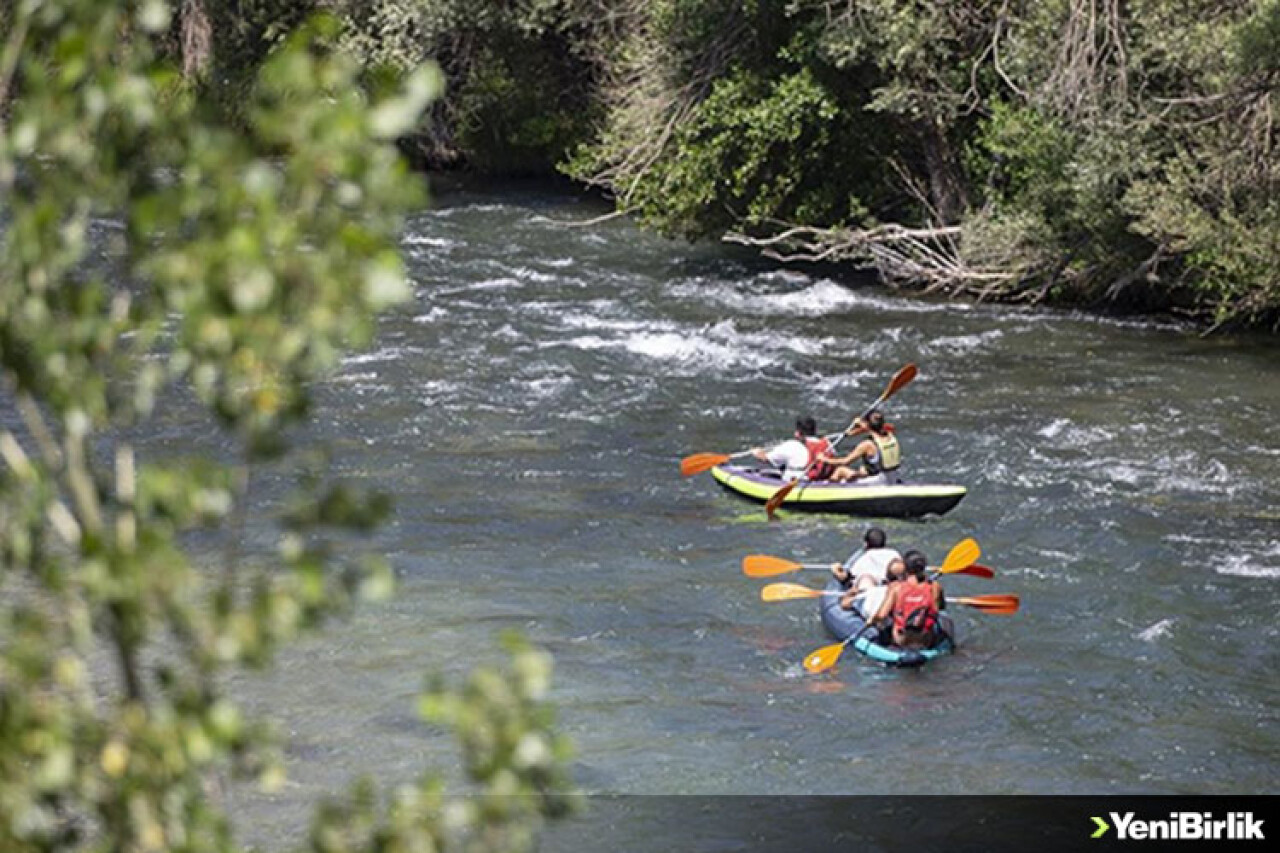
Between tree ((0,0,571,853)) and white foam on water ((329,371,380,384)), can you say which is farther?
white foam on water ((329,371,380,384))

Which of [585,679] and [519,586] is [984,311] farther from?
[585,679]

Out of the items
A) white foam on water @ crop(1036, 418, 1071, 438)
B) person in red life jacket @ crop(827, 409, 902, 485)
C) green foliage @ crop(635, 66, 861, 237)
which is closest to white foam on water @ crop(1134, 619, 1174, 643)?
person in red life jacket @ crop(827, 409, 902, 485)

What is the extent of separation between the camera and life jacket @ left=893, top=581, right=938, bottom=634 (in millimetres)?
13062

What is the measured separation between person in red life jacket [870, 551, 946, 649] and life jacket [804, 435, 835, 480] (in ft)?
11.7

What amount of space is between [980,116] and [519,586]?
12900 mm

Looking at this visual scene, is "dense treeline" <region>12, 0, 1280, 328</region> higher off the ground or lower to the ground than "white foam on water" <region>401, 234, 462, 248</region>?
higher

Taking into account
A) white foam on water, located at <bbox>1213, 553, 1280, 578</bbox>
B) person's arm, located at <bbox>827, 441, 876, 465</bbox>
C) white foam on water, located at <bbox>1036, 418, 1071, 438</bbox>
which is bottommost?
white foam on water, located at <bbox>1036, 418, 1071, 438</bbox>

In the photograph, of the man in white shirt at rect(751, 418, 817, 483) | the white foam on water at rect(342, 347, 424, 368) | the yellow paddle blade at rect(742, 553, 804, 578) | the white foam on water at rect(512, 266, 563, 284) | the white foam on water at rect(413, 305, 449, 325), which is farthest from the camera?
the white foam on water at rect(512, 266, 563, 284)

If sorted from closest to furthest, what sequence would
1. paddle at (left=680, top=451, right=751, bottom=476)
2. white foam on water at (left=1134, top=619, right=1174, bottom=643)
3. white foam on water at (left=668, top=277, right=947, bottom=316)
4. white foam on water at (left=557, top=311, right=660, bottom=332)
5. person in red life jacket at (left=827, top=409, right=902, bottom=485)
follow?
white foam on water at (left=1134, top=619, right=1174, bottom=643), person in red life jacket at (left=827, top=409, right=902, bottom=485), paddle at (left=680, top=451, right=751, bottom=476), white foam on water at (left=557, top=311, right=660, bottom=332), white foam on water at (left=668, top=277, right=947, bottom=316)

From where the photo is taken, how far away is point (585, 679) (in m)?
12.7

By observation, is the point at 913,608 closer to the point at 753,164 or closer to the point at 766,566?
the point at 766,566

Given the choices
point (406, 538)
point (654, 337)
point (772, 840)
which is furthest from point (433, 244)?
point (772, 840)

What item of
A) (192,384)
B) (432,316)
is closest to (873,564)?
(432,316)

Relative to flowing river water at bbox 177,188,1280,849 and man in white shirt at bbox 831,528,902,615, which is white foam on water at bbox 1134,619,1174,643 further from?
man in white shirt at bbox 831,528,902,615
